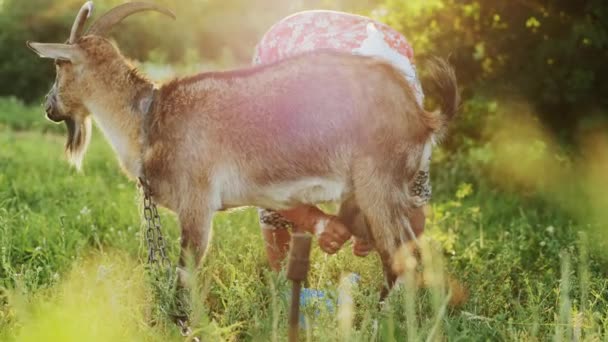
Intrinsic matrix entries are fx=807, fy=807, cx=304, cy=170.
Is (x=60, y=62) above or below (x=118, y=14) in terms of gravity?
below

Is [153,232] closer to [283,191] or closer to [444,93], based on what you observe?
[283,191]

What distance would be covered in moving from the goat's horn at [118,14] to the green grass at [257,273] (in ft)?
3.47

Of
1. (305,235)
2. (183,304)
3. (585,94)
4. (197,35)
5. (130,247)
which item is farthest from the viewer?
(197,35)

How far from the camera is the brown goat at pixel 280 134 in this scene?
330cm

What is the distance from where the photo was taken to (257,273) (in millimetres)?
4230

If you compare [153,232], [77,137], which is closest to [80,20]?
[77,137]

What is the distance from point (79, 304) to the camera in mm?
2980

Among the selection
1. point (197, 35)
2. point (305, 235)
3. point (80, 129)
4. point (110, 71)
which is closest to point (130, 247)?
point (80, 129)

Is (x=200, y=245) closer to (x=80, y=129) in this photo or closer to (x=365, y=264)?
(x=80, y=129)

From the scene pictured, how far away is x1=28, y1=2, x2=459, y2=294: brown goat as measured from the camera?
10.8 ft

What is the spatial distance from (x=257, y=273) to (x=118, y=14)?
1518mm

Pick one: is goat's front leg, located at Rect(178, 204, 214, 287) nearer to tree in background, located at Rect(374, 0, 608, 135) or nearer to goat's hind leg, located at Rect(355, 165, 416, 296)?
goat's hind leg, located at Rect(355, 165, 416, 296)

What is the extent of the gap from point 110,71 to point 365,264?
1.66 meters

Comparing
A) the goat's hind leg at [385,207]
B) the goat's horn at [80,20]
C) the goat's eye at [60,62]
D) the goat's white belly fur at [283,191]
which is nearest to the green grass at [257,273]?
the goat's hind leg at [385,207]
